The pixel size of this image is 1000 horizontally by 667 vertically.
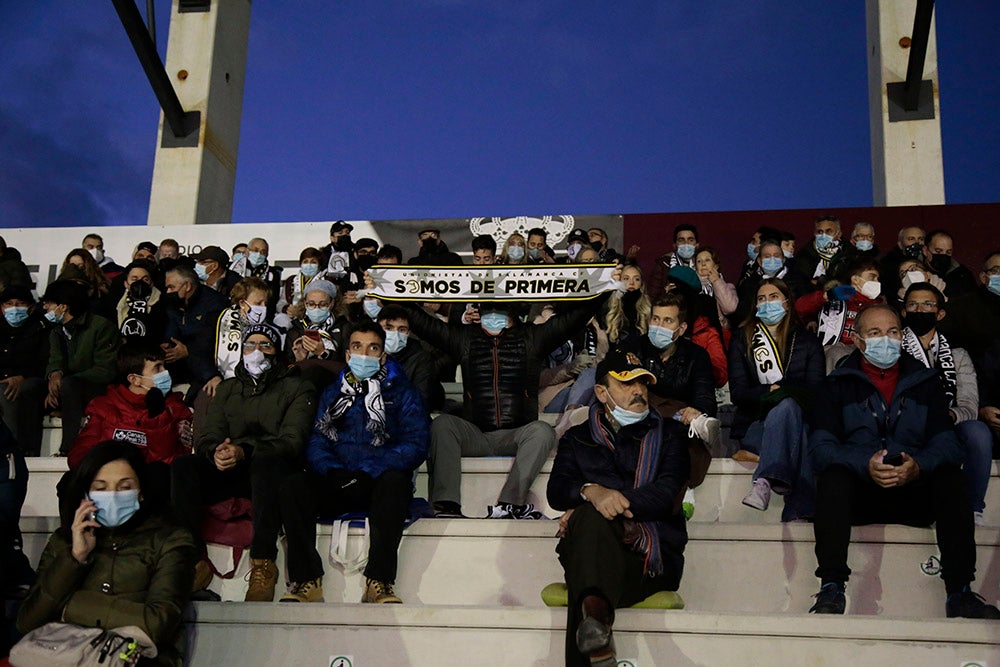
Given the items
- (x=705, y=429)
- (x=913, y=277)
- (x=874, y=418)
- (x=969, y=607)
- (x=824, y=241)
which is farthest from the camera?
(x=824, y=241)

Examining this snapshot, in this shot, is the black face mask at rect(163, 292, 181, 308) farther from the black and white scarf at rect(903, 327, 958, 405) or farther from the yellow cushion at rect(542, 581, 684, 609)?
the black and white scarf at rect(903, 327, 958, 405)

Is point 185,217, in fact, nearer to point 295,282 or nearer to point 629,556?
point 295,282

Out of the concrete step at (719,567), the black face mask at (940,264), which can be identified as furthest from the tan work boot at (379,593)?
the black face mask at (940,264)

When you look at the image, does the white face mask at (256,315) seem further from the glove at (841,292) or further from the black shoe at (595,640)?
the black shoe at (595,640)

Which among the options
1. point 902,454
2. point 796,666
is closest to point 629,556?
point 796,666

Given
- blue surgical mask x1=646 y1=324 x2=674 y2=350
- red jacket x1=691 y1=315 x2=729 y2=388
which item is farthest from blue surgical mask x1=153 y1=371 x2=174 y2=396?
red jacket x1=691 y1=315 x2=729 y2=388

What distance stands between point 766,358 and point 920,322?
0.89 meters

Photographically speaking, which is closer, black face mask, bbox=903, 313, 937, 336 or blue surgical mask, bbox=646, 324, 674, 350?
black face mask, bbox=903, 313, 937, 336

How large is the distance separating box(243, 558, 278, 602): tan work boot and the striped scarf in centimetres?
160

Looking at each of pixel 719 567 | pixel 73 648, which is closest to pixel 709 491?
pixel 719 567

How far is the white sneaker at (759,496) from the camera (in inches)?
210

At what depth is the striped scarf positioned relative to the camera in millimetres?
4496

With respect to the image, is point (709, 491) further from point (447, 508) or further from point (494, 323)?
point (494, 323)

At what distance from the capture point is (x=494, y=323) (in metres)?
6.90
